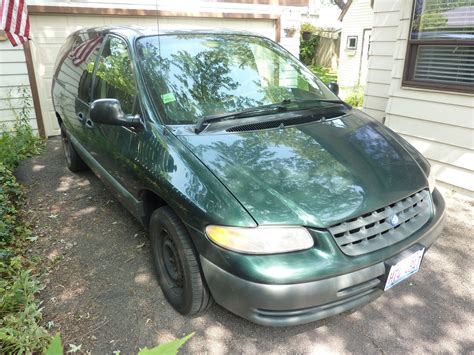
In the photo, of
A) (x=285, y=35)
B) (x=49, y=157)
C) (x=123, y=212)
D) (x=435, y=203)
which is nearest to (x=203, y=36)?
(x=123, y=212)

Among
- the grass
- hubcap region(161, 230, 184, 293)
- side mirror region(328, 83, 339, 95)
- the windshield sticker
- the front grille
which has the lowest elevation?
the grass

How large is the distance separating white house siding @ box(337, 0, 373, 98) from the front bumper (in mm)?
14572

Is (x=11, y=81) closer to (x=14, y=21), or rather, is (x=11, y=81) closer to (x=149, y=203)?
(x=14, y=21)

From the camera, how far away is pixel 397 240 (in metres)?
2.24

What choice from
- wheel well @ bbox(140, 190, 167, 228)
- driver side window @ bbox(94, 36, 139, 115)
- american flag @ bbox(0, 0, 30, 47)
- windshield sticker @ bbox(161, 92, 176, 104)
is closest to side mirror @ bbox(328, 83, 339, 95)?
windshield sticker @ bbox(161, 92, 176, 104)

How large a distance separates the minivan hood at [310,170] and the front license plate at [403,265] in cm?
31

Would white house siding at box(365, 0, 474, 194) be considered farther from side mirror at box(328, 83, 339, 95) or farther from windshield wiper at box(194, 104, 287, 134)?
windshield wiper at box(194, 104, 287, 134)

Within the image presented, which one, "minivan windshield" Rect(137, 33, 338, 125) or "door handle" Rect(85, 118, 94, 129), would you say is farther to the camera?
"door handle" Rect(85, 118, 94, 129)

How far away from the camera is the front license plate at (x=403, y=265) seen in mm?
2166

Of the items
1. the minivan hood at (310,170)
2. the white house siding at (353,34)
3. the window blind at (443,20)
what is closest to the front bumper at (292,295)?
the minivan hood at (310,170)

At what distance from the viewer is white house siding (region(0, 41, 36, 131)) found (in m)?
5.91

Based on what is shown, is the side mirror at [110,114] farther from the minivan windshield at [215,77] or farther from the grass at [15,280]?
the grass at [15,280]

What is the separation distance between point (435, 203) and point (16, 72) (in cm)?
608

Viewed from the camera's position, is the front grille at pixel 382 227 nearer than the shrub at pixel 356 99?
Yes
